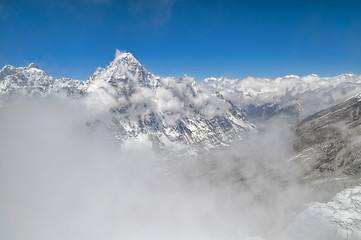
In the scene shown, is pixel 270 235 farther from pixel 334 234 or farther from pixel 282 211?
pixel 334 234

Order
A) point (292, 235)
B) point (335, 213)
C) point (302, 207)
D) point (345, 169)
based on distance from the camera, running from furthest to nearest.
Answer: point (345, 169), point (302, 207), point (292, 235), point (335, 213)

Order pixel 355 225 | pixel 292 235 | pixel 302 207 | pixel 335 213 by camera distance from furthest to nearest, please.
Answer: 1. pixel 302 207
2. pixel 292 235
3. pixel 335 213
4. pixel 355 225

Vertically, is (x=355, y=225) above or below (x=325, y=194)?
below

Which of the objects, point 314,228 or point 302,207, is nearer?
point 314,228

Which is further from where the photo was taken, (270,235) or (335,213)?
(270,235)

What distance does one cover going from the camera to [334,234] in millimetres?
147125

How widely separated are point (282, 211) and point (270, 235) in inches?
819

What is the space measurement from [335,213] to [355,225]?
12.1 metres

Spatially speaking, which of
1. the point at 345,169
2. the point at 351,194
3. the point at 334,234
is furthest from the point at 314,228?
the point at 345,169

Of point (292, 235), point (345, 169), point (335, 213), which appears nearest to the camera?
point (335, 213)

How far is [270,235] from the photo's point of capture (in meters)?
189

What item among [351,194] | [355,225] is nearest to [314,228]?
[355,225]

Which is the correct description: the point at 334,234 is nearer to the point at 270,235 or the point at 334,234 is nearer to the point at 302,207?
the point at 302,207

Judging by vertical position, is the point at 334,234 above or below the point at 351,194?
below
